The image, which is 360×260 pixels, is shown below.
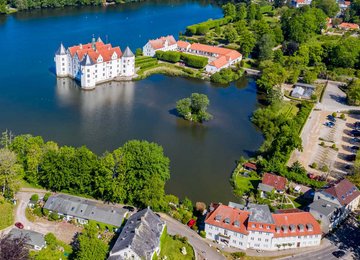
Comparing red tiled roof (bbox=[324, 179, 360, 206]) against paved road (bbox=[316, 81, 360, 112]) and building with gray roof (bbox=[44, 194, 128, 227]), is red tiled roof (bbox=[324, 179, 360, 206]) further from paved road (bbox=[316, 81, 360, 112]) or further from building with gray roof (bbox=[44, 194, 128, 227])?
A: paved road (bbox=[316, 81, 360, 112])

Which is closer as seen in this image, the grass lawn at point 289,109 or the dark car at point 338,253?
the dark car at point 338,253

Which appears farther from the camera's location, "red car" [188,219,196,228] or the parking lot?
the parking lot

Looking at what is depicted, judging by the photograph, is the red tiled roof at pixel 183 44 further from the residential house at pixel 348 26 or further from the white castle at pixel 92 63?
the residential house at pixel 348 26

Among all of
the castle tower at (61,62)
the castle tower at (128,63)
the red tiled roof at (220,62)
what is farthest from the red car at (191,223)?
the red tiled roof at (220,62)

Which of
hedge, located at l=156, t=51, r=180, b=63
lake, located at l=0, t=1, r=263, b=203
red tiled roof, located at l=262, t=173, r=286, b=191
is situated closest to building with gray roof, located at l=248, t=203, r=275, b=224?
lake, located at l=0, t=1, r=263, b=203

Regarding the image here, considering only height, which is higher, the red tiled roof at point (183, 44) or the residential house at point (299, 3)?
the residential house at point (299, 3)
